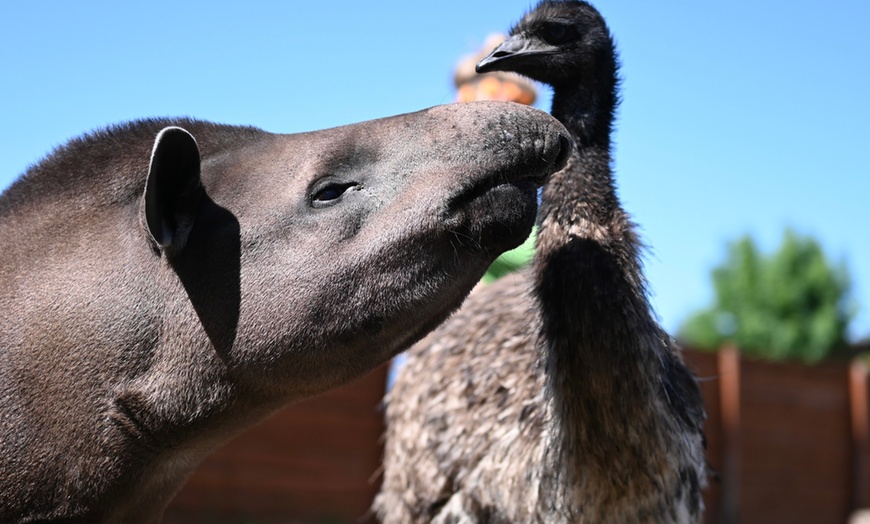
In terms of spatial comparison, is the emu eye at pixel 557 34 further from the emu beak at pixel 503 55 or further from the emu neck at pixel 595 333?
the emu neck at pixel 595 333

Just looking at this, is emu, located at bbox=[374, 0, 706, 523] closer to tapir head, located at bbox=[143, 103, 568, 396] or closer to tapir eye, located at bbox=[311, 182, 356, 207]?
tapir head, located at bbox=[143, 103, 568, 396]

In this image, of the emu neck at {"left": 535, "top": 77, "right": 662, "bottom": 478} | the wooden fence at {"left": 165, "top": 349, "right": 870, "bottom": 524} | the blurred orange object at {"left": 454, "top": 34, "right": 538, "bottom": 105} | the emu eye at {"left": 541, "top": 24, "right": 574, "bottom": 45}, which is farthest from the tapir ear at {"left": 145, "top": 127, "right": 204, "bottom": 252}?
the wooden fence at {"left": 165, "top": 349, "right": 870, "bottom": 524}

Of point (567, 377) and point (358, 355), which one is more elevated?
point (358, 355)

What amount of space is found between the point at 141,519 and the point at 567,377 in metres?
1.48

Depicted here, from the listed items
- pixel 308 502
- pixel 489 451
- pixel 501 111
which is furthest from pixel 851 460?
pixel 501 111

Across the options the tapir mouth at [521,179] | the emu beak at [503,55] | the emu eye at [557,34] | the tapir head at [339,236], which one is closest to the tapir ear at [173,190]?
the tapir head at [339,236]

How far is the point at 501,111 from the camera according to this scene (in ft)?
8.30

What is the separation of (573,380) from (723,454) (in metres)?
10.1

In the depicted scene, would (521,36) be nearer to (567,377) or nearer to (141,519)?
(567,377)

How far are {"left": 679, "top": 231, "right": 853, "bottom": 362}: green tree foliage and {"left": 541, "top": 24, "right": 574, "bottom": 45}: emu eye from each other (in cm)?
3036

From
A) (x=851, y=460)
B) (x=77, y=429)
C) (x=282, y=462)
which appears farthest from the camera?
(x=851, y=460)

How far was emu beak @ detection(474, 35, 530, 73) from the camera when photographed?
12.1 ft

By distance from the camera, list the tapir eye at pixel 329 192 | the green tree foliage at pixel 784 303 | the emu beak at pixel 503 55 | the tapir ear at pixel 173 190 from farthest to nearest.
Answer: the green tree foliage at pixel 784 303 → the emu beak at pixel 503 55 → the tapir eye at pixel 329 192 → the tapir ear at pixel 173 190

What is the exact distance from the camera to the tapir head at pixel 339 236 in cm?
234
